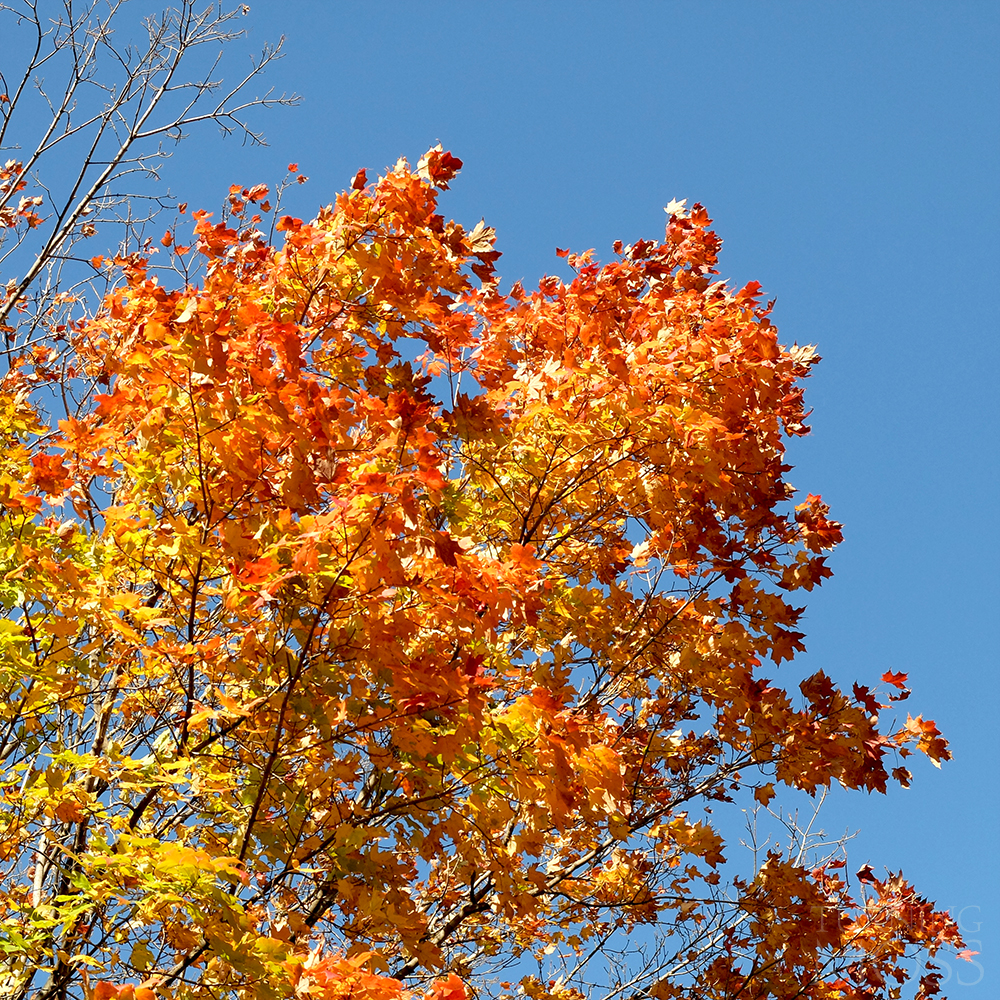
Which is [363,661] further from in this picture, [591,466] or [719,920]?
[719,920]

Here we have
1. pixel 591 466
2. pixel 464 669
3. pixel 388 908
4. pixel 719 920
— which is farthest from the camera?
pixel 719 920

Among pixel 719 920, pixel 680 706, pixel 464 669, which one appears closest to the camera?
pixel 464 669

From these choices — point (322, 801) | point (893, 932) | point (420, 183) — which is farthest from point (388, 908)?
point (893, 932)

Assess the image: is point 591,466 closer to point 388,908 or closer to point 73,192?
point 388,908

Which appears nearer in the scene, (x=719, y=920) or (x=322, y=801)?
(x=322, y=801)

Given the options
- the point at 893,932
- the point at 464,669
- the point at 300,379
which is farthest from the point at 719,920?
Answer: the point at 300,379

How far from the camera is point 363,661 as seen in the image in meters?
3.28

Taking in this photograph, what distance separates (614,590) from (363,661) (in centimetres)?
192

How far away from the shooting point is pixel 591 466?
4.44 meters

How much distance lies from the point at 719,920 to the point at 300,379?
4576 millimetres

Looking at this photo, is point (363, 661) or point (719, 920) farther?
point (719, 920)

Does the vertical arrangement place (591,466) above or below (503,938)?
above

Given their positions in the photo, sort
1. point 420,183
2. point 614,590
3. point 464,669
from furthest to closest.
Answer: point 614,590 → point 420,183 → point 464,669

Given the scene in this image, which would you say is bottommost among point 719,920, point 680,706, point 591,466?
point 719,920
